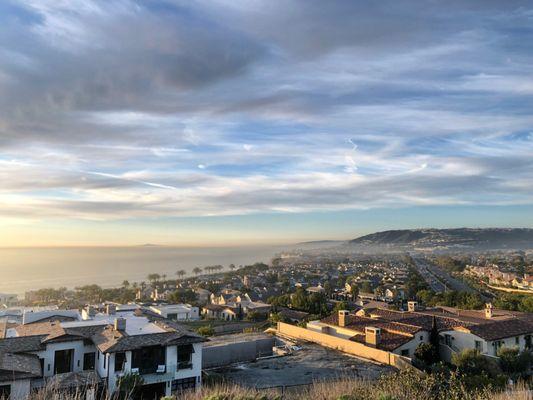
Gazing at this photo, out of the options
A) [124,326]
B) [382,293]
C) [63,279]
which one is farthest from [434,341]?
[63,279]

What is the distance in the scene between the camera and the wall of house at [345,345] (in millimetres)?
20741

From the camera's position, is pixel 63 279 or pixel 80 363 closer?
pixel 80 363

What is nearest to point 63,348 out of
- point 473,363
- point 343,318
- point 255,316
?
point 343,318

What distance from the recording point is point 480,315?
3238 cm

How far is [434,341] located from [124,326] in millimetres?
Result: 15554

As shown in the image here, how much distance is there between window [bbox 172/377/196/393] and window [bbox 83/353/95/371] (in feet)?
11.0

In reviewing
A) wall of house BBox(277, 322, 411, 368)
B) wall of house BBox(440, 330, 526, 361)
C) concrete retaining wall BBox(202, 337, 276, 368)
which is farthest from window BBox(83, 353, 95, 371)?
wall of house BBox(440, 330, 526, 361)

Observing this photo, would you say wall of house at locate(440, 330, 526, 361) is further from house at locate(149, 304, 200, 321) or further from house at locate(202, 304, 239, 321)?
house at locate(149, 304, 200, 321)

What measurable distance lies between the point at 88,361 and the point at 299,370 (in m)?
8.65

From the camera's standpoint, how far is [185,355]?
17703 mm

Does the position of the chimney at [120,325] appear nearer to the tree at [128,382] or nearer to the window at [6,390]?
the tree at [128,382]

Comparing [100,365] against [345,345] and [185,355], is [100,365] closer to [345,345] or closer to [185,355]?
[185,355]

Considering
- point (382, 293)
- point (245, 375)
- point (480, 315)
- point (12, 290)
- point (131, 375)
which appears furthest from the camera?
point (12, 290)

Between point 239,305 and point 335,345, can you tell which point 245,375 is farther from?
point 239,305
